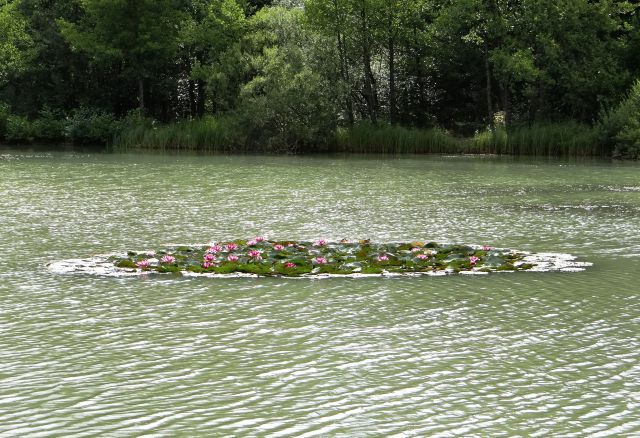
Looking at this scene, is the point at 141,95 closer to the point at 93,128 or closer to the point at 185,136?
the point at 93,128

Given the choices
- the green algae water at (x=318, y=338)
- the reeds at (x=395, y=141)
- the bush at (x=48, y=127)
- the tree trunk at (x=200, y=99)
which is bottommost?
the green algae water at (x=318, y=338)

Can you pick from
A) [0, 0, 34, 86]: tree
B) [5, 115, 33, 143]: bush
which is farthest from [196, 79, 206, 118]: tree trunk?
[0, 0, 34, 86]: tree

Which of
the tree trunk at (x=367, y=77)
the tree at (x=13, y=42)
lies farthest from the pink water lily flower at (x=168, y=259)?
the tree at (x=13, y=42)

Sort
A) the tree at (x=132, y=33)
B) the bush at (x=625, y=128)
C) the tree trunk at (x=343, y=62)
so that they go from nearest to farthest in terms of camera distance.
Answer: the bush at (x=625, y=128) < the tree trunk at (x=343, y=62) < the tree at (x=132, y=33)

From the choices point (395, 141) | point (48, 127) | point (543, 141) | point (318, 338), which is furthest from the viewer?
point (48, 127)

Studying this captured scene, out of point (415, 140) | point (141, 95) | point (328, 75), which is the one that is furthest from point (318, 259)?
point (141, 95)

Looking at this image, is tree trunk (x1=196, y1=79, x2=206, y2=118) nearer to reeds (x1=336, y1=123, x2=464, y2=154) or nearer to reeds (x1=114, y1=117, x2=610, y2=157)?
reeds (x1=114, y1=117, x2=610, y2=157)

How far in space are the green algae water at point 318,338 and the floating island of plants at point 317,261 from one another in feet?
0.89

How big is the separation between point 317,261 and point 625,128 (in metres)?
26.6

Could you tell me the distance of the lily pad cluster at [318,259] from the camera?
1129 centimetres

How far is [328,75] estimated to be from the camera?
143 feet

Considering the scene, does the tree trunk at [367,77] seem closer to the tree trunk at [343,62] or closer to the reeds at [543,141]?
the tree trunk at [343,62]

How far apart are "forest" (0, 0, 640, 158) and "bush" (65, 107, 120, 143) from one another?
3.4 inches

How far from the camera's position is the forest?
39750mm
